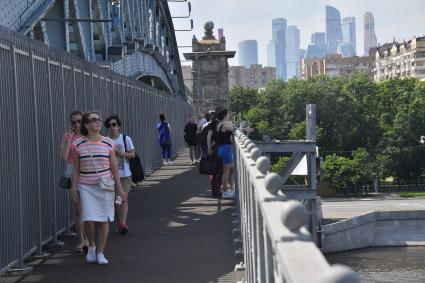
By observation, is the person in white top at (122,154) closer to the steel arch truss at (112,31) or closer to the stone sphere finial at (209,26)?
the steel arch truss at (112,31)

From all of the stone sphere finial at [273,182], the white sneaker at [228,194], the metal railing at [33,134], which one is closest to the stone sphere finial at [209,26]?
the white sneaker at [228,194]

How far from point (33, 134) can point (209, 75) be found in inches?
1452

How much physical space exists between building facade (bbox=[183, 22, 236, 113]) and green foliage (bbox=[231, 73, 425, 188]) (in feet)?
118

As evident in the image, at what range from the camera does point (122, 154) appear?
32.9 ft

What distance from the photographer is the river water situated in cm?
3132

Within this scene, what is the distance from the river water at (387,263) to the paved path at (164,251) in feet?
59.3

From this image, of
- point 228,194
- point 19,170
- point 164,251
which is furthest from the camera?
point 228,194

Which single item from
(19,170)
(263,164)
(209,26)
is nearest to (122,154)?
(19,170)

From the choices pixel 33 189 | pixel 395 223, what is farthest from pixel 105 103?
pixel 395 223

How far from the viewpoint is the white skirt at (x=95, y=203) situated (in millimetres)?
7793

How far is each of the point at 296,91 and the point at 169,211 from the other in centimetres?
9077

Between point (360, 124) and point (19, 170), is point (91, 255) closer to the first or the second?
point (19, 170)

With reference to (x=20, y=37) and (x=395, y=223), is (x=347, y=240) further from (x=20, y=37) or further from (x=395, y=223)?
(x=20, y=37)

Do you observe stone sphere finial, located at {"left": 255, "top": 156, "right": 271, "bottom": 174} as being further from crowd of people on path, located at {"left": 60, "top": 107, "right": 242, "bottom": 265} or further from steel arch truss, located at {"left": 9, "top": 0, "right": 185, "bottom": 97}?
steel arch truss, located at {"left": 9, "top": 0, "right": 185, "bottom": 97}
